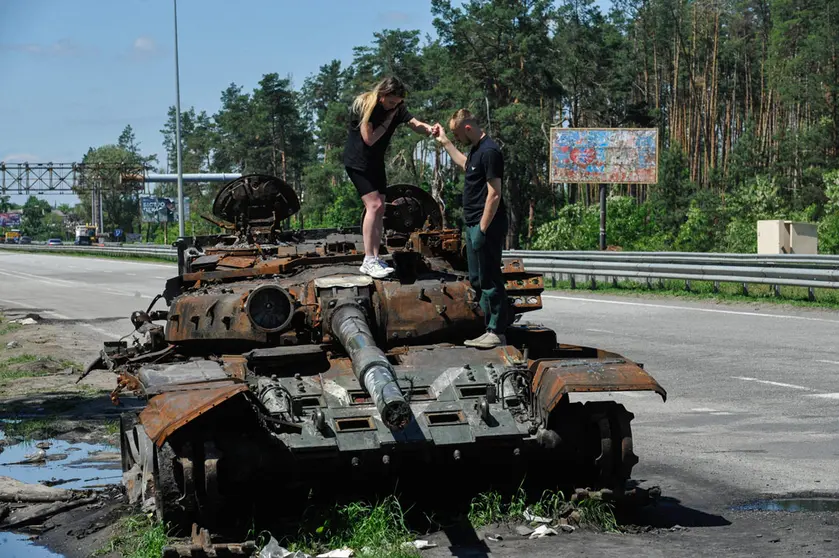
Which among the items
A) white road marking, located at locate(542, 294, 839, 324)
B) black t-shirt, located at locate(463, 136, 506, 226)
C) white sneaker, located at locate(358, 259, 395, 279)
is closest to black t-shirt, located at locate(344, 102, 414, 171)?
black t-shirt, located at locate(463, 136, 506, 226)

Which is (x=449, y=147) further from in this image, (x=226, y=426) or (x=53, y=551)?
(x=53, y=551)

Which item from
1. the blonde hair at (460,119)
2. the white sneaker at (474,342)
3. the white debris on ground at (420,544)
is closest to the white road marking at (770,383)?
the white sneaker at (474,342)

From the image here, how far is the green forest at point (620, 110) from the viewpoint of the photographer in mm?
46812

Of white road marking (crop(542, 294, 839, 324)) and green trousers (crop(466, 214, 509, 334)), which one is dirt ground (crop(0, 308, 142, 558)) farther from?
white road marking (crop(542, 294, 839, 324))

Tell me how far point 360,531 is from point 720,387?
22.7 feet

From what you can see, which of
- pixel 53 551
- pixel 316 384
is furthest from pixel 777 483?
pixel 53 551

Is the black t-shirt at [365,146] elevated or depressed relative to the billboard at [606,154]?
depressed

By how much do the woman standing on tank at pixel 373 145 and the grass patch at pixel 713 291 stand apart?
13.4 metres

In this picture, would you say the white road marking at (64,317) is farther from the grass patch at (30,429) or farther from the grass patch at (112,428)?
the grass patch at (112,428)

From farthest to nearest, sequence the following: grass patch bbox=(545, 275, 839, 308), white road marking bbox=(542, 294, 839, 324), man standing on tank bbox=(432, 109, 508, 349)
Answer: grass patch bbox=(545, 275, 839, 308) < white road marking bbox=(542, 294, 839, 324) < man standing on tank bbox=(432, 109, 508, 349)

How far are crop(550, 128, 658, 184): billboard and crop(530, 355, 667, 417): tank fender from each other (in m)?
29.4

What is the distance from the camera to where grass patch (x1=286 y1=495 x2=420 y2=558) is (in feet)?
23.1

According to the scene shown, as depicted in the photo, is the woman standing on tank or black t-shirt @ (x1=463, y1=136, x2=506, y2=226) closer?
black t-shirt @ (x1=463, y1=136, x2=506, y2=226)

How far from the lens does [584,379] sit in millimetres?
7430
